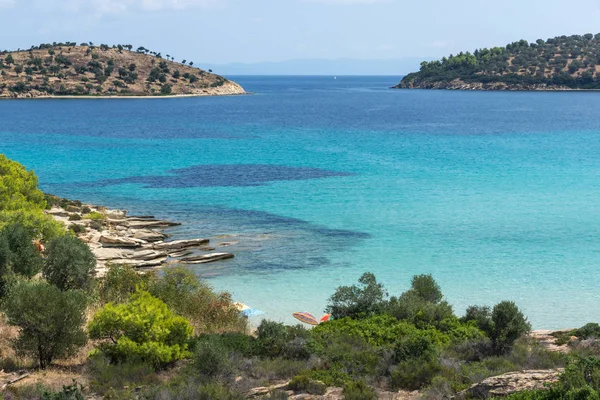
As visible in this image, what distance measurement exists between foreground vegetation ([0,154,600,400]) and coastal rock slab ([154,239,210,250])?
1152 centimetres

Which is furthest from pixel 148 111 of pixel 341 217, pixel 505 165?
pixel 341 217

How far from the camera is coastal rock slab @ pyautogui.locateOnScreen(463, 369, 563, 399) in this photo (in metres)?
12.7

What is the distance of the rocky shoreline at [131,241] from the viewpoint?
3073cm

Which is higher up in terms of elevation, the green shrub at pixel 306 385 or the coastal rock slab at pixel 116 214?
the green shrub at pixel 306 385

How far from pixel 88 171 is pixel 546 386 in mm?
53141

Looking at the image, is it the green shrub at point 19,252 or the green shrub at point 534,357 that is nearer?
the green shrub at point 534,357

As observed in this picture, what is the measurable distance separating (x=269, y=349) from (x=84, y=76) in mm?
177803

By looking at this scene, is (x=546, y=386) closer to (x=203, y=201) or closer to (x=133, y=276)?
(x=133, y=276)

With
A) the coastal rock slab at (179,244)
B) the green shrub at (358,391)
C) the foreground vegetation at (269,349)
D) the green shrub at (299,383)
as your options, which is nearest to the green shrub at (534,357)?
the foreground vegetation at (269,349)

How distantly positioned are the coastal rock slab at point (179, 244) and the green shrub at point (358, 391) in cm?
2045

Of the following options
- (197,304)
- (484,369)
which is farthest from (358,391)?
(197,304)

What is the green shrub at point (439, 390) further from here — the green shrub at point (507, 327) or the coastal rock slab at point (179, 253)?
the coastal rock slab at point (179, 253)

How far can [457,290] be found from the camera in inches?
1075

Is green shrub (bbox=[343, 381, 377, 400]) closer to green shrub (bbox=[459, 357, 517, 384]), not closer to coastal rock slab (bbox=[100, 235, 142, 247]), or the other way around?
green shrub (bbox=[459, 357, 517, 384])
